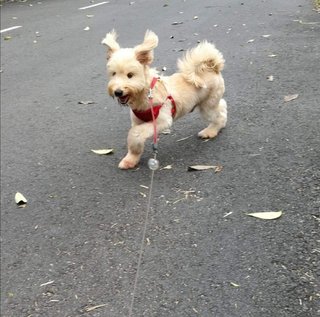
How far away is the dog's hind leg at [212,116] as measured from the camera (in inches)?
172

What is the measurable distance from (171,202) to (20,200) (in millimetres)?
1281

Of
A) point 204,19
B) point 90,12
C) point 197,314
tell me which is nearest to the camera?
point 197,314

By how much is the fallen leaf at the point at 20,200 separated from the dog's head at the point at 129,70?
1.13 m

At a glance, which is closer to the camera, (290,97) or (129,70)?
(129,70)

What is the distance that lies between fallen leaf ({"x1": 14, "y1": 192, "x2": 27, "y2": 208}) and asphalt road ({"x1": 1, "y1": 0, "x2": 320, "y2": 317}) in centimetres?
5

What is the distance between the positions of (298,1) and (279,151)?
700 centimetres

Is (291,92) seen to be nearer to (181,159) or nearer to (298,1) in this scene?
(181,159)

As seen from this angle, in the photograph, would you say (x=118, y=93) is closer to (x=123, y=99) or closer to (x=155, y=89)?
(x=123, y=99)

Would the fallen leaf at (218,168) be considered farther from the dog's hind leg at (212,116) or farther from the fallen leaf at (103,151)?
the fallen leaf at (103,151)

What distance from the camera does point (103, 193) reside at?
390cm

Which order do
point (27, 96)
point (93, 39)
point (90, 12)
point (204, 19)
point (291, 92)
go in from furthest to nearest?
point (90, 12)
point (204, 19)
point (93, 39)
point (27, 96)
point (291, 92)

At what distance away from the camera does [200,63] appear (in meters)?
4.17

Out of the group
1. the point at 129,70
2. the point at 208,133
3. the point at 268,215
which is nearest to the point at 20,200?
the point at 129,70

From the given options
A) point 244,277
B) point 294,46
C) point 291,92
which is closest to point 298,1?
point 294,46
